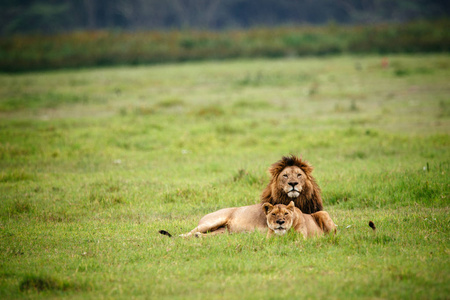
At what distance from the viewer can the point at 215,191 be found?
1012 cm

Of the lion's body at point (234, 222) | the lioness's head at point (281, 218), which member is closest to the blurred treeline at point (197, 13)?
the lion's body at point (234, 222)

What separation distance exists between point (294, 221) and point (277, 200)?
2.18 feet

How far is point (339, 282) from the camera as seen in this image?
5.68 metres

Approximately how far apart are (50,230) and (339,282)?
4.67m

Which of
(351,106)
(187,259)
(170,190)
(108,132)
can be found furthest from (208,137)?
(187,259)

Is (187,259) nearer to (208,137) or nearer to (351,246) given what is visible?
(351,246)

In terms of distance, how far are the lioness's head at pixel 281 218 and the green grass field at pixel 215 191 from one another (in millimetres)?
181

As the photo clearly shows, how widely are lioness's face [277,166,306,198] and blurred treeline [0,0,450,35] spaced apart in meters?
88.7

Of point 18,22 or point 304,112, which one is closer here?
point 304,112

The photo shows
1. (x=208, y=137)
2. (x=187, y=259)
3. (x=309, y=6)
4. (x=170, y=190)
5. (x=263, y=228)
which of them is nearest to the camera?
(x=187, y=259)

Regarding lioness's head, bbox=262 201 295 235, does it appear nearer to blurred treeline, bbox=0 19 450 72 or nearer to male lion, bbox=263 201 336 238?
male lion, bbox=263 201 336 238

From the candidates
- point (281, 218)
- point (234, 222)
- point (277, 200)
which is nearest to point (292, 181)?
point (277, 200)

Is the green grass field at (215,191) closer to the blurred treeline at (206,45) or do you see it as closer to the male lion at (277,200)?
the male lion at (277,200)

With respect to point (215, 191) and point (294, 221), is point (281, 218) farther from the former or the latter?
point (215, 191)
